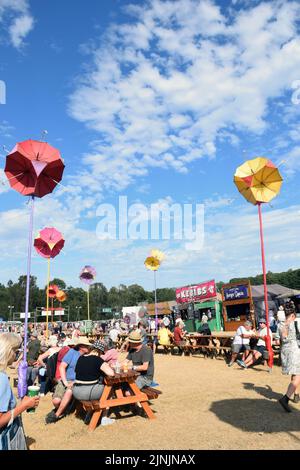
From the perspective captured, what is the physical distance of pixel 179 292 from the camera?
1141 inches

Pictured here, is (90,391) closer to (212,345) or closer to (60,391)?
(60,391)

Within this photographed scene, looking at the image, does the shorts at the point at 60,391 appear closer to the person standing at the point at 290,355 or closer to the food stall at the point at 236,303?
the person standing at the point at 290,355

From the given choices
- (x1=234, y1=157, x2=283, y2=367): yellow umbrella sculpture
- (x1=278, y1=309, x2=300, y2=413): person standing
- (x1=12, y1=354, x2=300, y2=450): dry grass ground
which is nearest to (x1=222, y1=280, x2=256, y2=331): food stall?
(x1=234, y1=157, x2=283, y2=367): yellow umbrella sculpture

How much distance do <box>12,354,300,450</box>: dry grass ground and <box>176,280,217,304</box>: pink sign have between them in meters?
17.6

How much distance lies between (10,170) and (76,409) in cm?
433

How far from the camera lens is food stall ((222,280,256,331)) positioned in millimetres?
23031

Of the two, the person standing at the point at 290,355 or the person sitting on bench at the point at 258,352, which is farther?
the person sitting on bench at the point at 258,352

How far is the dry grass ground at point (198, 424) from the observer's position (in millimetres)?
4547

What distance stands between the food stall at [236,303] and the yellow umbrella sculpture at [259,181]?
13.7 metres

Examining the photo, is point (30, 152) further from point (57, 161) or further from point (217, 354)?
point (217, 354)

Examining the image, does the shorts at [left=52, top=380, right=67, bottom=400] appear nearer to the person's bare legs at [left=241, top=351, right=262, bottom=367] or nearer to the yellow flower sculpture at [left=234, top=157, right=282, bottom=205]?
the person's bare legs at [left=241, top=351, right=262, bottom=367]

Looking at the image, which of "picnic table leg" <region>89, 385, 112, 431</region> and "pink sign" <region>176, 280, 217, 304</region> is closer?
"picnic table leg" <region>89, 385, 112, 431</region>

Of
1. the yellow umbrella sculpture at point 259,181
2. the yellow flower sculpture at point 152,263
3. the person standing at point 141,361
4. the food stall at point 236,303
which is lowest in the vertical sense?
the person standing at point 141,361

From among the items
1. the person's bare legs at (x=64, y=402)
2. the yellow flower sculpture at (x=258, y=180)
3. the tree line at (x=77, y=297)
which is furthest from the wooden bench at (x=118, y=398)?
the tree line at (x=77, y=297)
